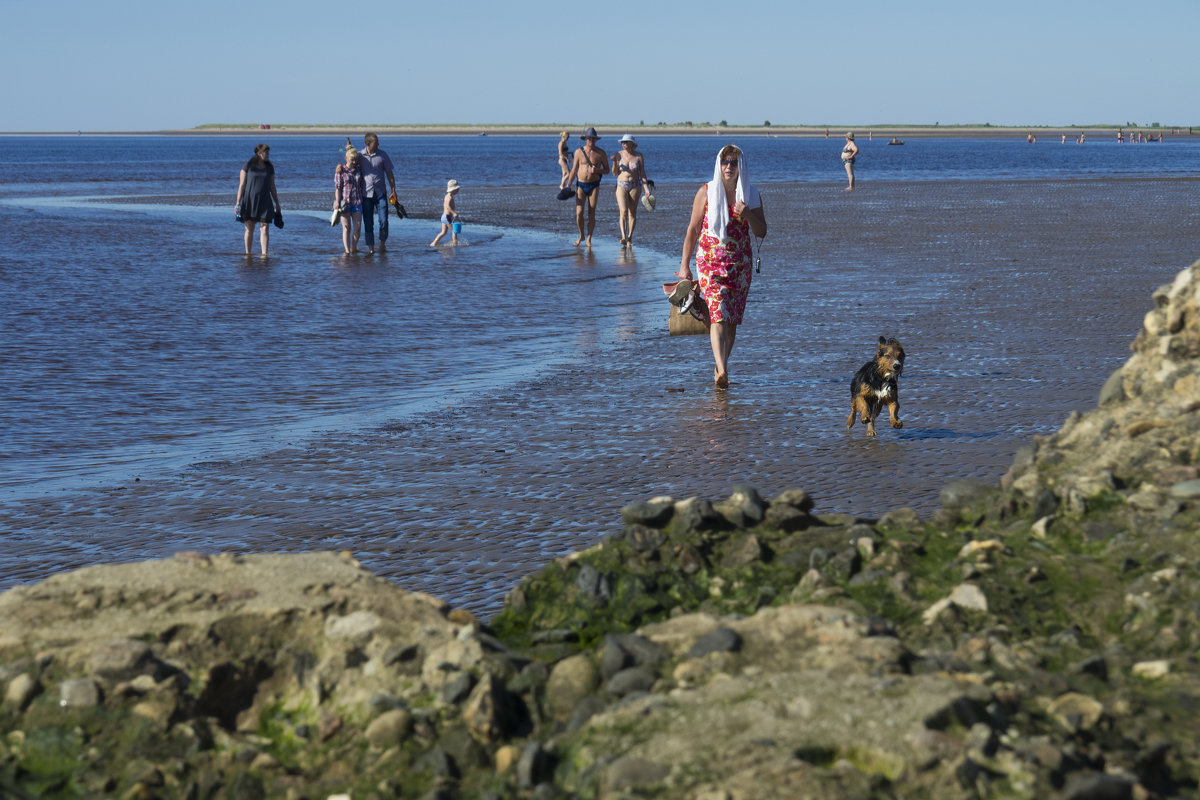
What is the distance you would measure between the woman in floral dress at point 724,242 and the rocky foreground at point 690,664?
4.32 m

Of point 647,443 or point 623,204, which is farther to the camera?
point 623,204

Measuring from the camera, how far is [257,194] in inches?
736

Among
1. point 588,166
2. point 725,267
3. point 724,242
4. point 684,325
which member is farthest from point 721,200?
point 588,166

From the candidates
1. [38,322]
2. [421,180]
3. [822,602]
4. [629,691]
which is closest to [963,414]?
[822,602]

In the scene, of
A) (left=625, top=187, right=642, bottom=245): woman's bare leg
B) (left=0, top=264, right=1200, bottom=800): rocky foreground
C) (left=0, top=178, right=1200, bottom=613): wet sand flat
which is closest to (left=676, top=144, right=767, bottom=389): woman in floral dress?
(left=0, top=178, right=1200, bottom=613): wet sand flat

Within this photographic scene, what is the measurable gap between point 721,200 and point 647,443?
2.29m

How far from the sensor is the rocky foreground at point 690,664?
319 cm

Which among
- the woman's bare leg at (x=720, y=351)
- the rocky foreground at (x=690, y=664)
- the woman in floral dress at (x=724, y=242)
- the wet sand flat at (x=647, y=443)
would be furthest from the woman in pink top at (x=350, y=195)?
the rocky foreground at (x=690, y=664)

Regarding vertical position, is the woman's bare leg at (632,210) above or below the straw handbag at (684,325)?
above

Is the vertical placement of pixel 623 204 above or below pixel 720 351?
above

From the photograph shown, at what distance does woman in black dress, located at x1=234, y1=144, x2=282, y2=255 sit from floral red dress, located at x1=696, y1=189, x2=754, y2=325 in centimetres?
1097

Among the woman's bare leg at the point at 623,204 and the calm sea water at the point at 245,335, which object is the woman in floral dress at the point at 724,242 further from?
A: the woman's bare leg at the point at 623,204

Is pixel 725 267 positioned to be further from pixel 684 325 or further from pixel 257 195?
pixel 257 195

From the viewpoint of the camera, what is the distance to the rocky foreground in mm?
3189
